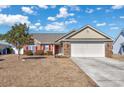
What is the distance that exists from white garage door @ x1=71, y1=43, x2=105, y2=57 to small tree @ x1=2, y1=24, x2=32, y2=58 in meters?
7.37

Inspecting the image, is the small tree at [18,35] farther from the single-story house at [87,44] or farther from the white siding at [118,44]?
the white siding at [118,44]

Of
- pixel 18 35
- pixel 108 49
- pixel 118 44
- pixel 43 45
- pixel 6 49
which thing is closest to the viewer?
pixel 18 35

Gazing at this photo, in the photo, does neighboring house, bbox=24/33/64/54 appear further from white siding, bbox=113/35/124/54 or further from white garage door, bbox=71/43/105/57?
white siding, bbox=113/35/124/54

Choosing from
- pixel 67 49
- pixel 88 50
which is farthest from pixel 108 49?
pixel 67 49

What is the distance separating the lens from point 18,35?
29203 millimetres

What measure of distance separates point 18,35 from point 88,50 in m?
10.1

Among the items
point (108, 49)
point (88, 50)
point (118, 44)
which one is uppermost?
point (118, 44)

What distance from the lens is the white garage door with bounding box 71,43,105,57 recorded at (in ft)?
112

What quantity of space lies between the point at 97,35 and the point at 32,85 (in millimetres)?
24499

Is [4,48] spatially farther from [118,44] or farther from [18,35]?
[118,44]

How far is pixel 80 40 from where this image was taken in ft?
112

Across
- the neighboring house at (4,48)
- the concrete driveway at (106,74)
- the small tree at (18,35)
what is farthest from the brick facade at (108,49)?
the neighboring house at (4,48)

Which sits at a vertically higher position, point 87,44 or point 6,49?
point 87,44
